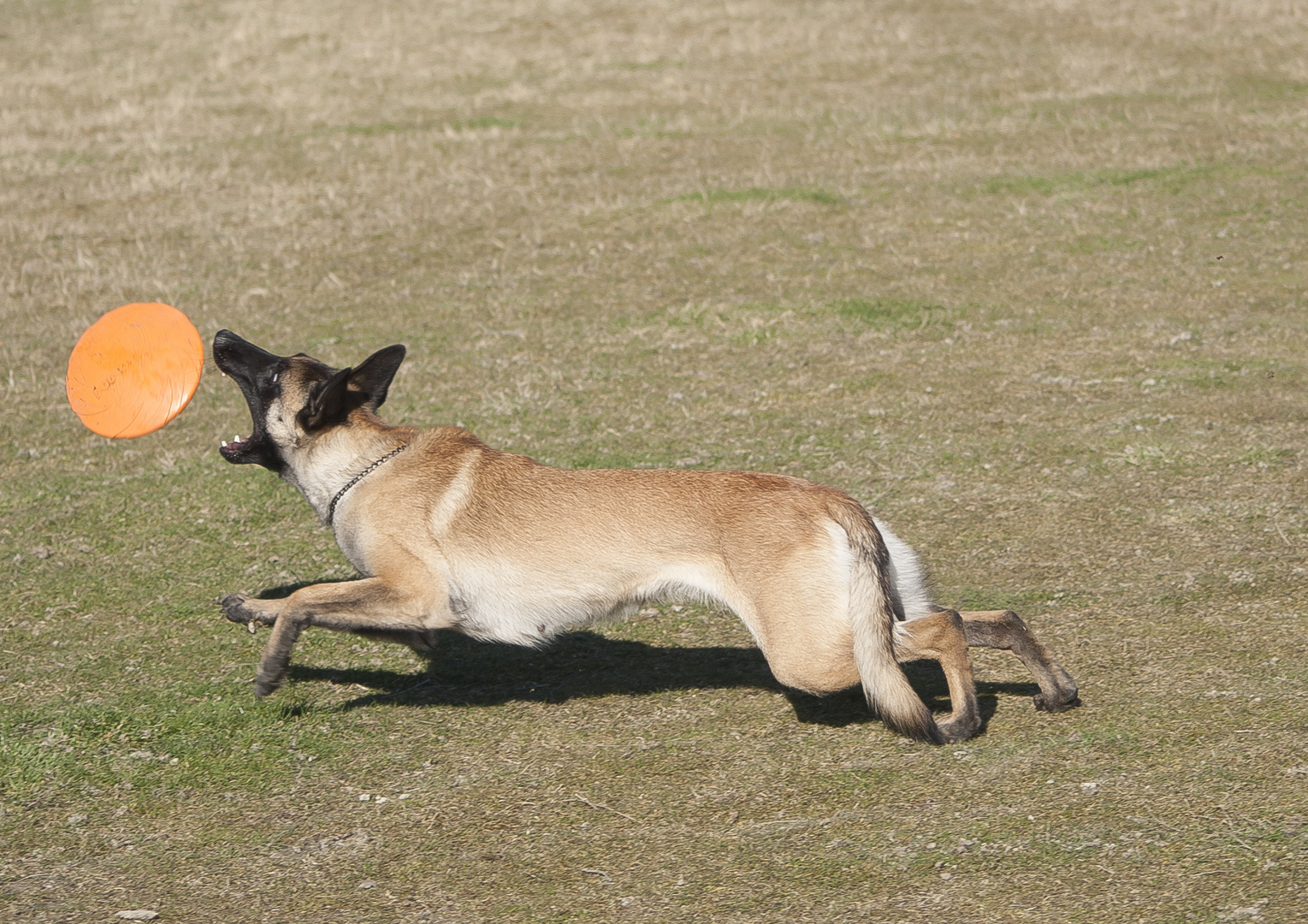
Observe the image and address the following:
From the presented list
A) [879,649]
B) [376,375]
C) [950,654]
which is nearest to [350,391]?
[376,375]

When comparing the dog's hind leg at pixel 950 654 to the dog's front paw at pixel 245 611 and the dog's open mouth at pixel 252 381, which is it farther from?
the dog's open mouth at pixel 252 381

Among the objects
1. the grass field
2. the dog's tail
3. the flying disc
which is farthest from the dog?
the flying disc

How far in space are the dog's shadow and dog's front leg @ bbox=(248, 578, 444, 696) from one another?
60 centimetres

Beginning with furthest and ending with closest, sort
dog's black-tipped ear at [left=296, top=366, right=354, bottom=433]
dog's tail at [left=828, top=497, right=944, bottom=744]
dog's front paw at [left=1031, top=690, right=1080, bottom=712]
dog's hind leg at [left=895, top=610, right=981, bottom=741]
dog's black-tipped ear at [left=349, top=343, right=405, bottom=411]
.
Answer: dog's black-tipped ear at [left=349, top=343, right=405, bottom=411] → dog's black-tipped ear at [left=296, top=366, right=354, bottom=433] → dog's front paw at [left=1031, top=690, right=1080, bottom=712] → dog's hind leg at [left=895, top=610, right=981, bottom=741] → dog's tail at [left=828, top=497, right=944, bottom=744]

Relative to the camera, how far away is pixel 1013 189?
14.6 m

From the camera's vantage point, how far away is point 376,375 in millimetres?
5918

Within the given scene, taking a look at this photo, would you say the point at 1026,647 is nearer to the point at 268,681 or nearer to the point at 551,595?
the point at 551,595

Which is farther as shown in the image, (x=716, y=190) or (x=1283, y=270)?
(x=716, y=190)

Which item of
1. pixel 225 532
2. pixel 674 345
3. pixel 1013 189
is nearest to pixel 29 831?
pixel 225 532

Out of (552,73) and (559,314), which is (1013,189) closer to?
(559,314)

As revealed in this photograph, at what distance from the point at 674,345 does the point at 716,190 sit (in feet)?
15.1

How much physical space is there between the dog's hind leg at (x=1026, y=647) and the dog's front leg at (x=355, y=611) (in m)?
2.27

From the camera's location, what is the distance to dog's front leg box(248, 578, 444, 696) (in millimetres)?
5363

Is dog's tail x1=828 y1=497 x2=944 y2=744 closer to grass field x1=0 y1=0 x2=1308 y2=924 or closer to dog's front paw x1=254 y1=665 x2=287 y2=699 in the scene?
grass field x1=0 y1=0 x2=1308 y2=924
